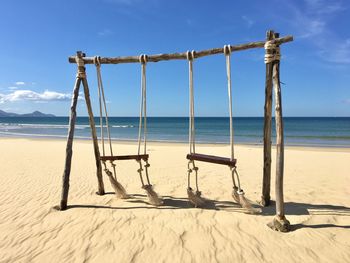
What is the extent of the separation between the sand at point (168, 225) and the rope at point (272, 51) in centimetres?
249

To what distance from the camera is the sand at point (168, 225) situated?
361 centimetres

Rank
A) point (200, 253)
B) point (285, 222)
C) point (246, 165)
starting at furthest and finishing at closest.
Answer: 1. point (246, 165)
2. point (285, 222)
3. point (200, 253)

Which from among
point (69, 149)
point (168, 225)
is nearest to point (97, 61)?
point (69, 149)

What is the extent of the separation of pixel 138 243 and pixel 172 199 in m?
1.92

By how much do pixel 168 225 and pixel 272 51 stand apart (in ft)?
10.1

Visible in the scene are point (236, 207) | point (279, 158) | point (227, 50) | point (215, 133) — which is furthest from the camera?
point (215, 133)

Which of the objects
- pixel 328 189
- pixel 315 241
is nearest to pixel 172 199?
pixel 315 241

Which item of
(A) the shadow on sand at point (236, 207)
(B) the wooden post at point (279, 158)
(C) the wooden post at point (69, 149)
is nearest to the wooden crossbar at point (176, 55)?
(B) the wooden post at point (279, 158)

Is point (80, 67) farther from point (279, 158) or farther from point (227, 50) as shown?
point (279, 158)

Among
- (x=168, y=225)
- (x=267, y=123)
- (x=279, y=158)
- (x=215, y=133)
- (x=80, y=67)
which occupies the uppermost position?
(x=80, y=67)

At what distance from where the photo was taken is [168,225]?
4.38 metres

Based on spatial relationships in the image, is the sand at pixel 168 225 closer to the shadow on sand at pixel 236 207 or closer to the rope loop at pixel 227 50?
the shadow on sand at pixel 236 207

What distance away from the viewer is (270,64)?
4.41 metres

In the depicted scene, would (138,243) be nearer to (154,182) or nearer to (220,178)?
(154,182)
